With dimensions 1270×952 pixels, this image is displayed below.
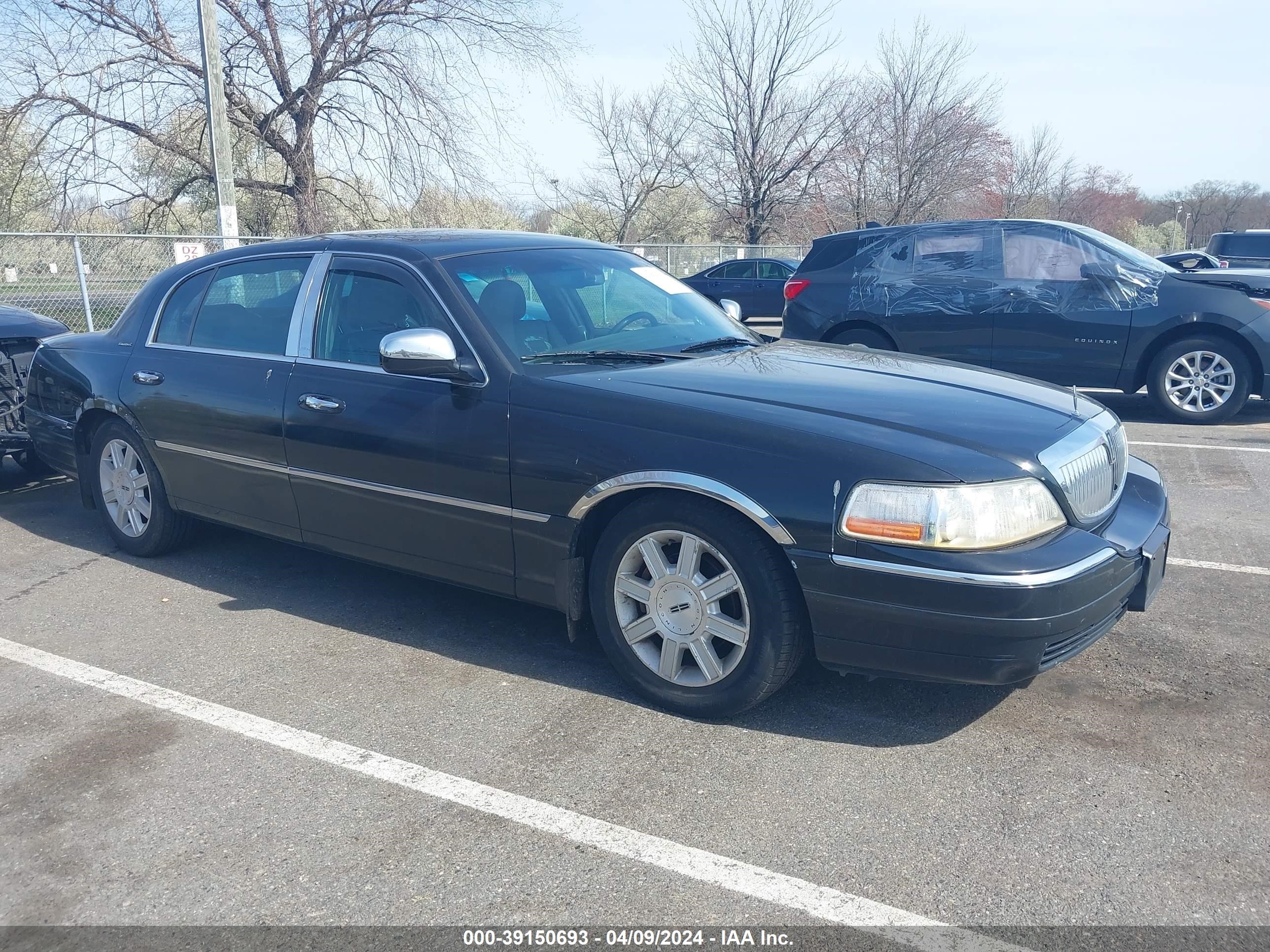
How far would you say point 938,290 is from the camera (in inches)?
377

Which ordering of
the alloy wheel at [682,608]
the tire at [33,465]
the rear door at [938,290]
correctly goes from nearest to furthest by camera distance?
1. the alloy wheel at [682,608]
2. the tire at [33,465]
3. the rear door at [938,290]

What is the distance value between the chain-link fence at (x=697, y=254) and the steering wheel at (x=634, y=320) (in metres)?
17.9

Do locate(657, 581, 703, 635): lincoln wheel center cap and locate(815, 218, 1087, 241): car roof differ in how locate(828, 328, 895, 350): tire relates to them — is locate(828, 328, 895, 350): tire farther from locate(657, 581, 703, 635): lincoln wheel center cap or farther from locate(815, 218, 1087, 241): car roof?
locate(657, 581, 703, 635): lincoln wheel center cap

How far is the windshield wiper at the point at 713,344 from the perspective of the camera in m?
4.35

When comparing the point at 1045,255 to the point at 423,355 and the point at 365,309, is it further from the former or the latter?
the point at 423,355

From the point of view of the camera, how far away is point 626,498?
3.60m

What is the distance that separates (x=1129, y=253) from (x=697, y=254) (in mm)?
16984

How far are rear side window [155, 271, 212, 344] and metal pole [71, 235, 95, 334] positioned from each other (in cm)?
854

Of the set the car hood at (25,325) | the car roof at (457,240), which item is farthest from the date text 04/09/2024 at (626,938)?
the car hood at (25,325)

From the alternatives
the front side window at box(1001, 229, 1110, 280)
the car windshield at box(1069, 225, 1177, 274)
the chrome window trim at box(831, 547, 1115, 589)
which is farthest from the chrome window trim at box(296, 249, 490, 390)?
the car windshield at box(1069, 225, 1177, 274)

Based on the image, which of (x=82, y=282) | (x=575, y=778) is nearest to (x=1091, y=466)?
(x=575, y=778)

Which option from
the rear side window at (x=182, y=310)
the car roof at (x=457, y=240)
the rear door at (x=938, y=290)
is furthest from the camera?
the rear door at (x=938, y=290)

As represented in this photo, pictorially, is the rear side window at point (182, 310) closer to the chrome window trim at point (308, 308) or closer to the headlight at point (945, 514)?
the chrome window trim at point (308, 308)

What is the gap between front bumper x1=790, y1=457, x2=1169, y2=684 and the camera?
302 cm
